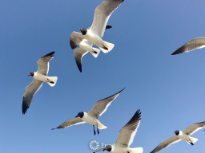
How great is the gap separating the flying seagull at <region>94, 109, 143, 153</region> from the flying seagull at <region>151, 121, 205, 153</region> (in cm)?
408

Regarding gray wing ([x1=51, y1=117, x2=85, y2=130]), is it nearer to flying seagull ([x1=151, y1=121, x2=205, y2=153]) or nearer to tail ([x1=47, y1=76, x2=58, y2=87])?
tail ([x1=47, y1=76, x2=58, y2=87])

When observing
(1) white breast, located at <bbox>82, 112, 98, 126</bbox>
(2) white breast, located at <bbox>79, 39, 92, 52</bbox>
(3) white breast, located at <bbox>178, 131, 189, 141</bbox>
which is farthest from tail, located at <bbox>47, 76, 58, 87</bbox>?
(3) white breast, located at <bbox>178, 131, 189, 141</bbox>

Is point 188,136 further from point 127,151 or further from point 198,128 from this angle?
point 127,151

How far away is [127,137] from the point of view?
6.94 m

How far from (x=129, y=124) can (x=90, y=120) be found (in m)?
2.59

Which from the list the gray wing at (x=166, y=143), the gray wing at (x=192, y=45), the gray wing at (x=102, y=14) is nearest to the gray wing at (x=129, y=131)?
the gray wing at (x=102, y=14)

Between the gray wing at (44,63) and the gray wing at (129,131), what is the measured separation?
500cm

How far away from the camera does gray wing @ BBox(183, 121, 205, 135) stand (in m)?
9.96

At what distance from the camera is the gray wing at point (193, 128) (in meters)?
9.96

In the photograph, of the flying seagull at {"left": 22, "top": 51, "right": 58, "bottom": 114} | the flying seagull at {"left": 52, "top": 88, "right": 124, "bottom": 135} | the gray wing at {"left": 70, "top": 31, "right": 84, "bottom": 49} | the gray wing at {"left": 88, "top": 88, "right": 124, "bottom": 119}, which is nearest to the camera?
the gray wing at {"left": 88, "top": 88, "right": 124, "bottom": 119}

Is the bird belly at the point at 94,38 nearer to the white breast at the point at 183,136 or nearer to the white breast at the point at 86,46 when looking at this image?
the white breast at the point at 86,46

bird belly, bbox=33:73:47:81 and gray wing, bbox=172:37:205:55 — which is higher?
bird belly, bbox=33:73:47:81

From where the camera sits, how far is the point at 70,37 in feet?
31.9

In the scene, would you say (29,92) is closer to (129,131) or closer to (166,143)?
(129,131)
